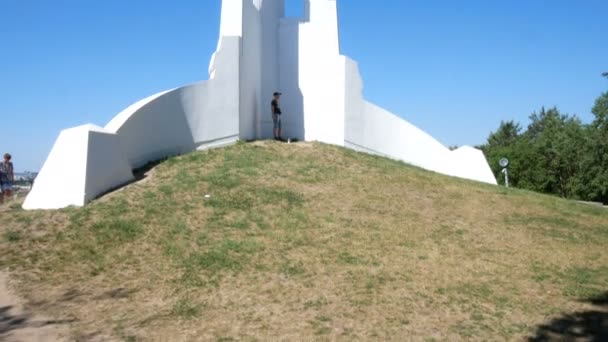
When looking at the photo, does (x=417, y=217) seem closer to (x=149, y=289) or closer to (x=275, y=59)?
(x=149, y=289)

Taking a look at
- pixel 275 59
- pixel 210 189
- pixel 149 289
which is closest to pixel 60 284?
pixel 149 289

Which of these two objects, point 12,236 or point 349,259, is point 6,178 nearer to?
point 12,236

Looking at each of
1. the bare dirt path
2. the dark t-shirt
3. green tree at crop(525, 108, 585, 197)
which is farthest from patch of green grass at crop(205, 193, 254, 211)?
green tree at crop(525, 108, 585, 197)

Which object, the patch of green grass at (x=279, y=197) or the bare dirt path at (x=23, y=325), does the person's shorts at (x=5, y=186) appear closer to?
the patch of green grass at (x=279, y=197)

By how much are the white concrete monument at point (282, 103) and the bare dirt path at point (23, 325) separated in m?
4.75

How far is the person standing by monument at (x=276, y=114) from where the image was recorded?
43.5ft

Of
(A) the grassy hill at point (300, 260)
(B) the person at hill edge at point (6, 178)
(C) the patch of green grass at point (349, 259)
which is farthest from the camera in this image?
(B) the person at hill edge at point (6, 178)

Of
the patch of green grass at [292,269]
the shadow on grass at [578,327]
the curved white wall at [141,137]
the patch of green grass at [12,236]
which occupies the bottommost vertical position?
the shadow on grass at [578,327]

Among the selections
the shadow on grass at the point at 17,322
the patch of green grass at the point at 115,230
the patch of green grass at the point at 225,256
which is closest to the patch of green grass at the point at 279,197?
the patch of green grass at the point at 225,256

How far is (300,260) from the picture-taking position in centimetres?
668

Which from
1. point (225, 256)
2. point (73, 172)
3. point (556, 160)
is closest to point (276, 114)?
point (73, 172)

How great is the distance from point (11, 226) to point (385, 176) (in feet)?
23.5

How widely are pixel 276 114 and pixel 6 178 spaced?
6262 mm

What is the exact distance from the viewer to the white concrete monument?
10.8 meters
